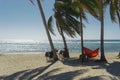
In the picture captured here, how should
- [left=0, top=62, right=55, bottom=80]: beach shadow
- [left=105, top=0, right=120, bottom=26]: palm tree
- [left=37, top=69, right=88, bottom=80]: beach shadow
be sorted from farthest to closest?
[left=105, top=0, right=120, bottom=26]: palm tree → [left=0, top=62, right=55, bottom=80]: beach shadow → [left=37, top=69, right=88, bottom=80]: beach shadow

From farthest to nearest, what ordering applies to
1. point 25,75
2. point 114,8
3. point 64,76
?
point 114,8, point 25,75, point 64,76

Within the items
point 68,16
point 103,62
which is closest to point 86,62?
point 103,62

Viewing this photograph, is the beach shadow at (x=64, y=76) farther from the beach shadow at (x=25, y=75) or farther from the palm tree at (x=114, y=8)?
the palm tree at (x=114, y=8)

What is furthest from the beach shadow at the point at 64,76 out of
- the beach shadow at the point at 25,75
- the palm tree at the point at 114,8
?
the palm tree at the point at 114,8

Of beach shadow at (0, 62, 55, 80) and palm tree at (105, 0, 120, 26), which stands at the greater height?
palm tree at (105, 0, 120, 26)

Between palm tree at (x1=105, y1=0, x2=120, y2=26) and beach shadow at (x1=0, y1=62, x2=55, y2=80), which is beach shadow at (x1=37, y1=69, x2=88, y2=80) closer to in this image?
beach shadow at (x1=0, y1=62, x2=55, y2=80)

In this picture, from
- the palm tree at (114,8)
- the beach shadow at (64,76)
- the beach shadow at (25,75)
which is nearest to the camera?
the beach shadow at (64,76)

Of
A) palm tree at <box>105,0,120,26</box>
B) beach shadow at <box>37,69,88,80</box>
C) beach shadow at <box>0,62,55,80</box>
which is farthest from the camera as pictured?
palm tree at <box>105,0,120,26</box>

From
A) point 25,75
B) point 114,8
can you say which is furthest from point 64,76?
point 114,8

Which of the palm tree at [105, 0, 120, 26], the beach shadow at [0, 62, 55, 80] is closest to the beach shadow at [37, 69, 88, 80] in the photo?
the beach shadow at [0, 62, 55, 80]

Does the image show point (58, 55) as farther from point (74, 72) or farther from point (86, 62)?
point (74, 72)

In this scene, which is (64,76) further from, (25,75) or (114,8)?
(114,8)

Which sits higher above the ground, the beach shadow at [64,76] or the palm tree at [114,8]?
the palm tree at [114,8]

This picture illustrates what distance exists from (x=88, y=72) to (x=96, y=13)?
5.04 metres
